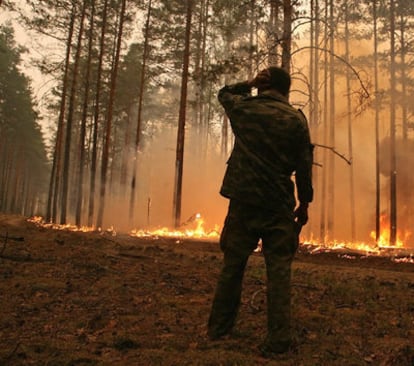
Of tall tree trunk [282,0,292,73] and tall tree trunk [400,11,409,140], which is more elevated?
tall tree trunk [400,11,409,140]

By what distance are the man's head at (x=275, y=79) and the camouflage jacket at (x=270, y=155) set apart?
0.06 metres

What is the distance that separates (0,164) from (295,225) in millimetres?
51969

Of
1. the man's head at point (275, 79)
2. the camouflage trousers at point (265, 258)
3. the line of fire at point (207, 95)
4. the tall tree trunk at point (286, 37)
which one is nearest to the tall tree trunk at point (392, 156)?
the line of fire at point (207, 95)

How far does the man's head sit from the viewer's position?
145 inches

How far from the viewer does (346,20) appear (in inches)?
1036

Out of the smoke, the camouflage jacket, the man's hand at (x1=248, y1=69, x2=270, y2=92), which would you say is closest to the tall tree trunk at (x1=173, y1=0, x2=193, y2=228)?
the smoke

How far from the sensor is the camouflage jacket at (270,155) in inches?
137

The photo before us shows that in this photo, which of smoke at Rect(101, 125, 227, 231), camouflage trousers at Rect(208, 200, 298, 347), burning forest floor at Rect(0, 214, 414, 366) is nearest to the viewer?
burning forest floor at Rect(0, 214, 414, 366)

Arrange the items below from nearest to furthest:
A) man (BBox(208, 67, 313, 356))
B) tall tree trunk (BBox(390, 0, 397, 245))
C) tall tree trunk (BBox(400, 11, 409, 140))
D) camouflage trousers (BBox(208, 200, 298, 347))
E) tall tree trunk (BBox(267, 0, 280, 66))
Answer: camouflage trousers (BBox(208, 200, 298, 347)), man (BBox(208, 67, 313, 356)), tall tree trunk (BBox(267, 0, 280, 66)), tall tree trunk (BBox(390, 0, 397, 245)), tall tree trunk (BBox(400, 11, 409, 140))

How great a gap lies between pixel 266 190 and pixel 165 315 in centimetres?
185

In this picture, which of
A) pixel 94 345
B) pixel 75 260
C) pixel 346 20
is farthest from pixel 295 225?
pixel 346 20

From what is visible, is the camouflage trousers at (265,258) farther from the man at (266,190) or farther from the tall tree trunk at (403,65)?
the tall tree trunk at (403,65)

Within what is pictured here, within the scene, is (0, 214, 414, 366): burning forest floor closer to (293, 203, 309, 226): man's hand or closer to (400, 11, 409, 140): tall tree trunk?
(293, 203, 309, 226): man's hand

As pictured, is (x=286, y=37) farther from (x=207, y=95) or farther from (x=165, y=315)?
(x=207, y=95)
